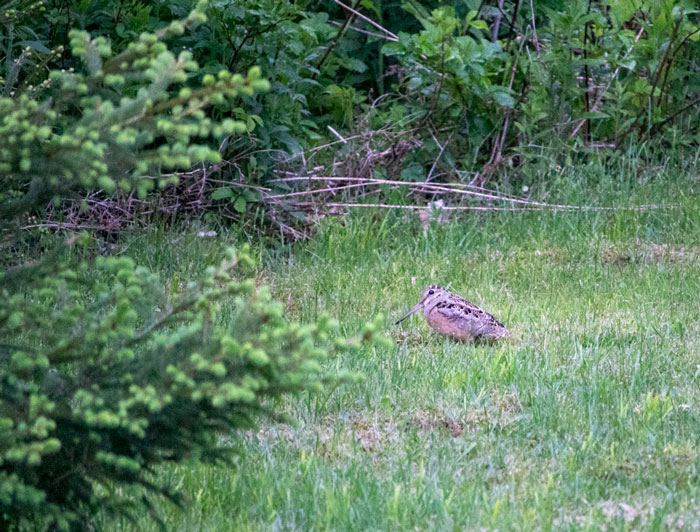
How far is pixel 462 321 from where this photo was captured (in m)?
5.62

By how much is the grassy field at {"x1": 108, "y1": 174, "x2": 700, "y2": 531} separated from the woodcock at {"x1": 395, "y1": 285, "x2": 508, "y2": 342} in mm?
95

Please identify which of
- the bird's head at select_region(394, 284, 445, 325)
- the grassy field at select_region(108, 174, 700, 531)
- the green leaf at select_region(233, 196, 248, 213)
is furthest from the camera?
the green leaf at select_region(233, 196, 248, 213)

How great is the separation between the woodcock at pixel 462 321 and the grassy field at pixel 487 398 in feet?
0.31

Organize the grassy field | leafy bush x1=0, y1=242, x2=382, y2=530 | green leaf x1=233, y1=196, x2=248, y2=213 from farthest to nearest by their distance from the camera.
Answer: green leaf x1=233, y1=196, x2=248, y2=213 < the grassy field < leafy bush x1=0, y1=242, x2=382, y2=530

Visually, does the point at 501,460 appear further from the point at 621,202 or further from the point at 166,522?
the point at 621,202

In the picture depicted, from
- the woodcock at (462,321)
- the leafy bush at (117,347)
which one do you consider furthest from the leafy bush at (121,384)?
the woodcock at (462,321)

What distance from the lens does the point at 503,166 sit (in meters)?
9.15

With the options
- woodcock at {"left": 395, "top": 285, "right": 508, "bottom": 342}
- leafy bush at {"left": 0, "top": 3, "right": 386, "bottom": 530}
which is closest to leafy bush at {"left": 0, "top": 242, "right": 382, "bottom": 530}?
leafy bush at {"left": 0, "top": 3, "right": 386, "bottom": 530}

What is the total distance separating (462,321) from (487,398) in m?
1.08

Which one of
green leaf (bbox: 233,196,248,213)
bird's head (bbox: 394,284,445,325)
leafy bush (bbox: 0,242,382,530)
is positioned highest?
leafy bush (bbox: 0,242,382,530)

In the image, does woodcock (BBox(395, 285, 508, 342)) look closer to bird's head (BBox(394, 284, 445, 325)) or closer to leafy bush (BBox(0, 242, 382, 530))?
bird's head (BBox(394, 284, 445, 325))

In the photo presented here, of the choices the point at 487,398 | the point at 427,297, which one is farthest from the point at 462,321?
the point at 487,398

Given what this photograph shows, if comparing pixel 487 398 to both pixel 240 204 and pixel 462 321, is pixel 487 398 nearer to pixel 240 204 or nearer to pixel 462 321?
pixel 462 321

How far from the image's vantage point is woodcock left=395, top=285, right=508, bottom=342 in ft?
18.4
